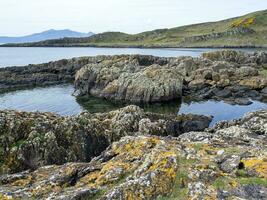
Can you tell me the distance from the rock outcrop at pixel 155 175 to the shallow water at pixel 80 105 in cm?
4015

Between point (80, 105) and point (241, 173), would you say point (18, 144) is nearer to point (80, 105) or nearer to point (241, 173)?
point (241, 173)

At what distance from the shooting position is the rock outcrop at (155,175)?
13180 millimetres

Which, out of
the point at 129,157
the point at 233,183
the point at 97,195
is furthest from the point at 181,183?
the point at 129,157

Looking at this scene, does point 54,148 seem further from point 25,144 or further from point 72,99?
point 72,99

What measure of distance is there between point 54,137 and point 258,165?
53.9 ft

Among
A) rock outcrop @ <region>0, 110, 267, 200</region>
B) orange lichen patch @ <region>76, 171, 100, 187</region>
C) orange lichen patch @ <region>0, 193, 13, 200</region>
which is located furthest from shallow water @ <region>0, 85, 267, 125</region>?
orange lichen patch @ <region>0, 193, 13, 200</region>

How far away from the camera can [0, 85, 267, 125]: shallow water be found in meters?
63.1

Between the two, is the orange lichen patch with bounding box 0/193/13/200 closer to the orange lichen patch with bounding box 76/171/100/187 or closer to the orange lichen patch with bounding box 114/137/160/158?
the orange lichen patch with bounding box 76/171/100/187

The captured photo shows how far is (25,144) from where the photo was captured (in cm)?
2564

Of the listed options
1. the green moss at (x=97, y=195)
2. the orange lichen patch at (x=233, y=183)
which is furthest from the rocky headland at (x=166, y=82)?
the green moss at (x=97, y=195)

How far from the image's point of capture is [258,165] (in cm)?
1479

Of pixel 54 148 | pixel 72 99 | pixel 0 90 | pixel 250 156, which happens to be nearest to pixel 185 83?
pixel 72 99

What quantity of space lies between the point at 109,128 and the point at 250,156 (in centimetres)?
1931

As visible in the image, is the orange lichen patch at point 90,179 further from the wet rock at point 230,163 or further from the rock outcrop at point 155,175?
the wet rock at point 230,163
